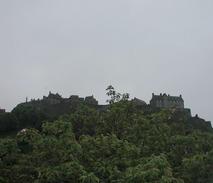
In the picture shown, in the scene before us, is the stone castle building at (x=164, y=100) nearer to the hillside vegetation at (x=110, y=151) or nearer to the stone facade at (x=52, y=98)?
the stone facade at (x=52, y=98)

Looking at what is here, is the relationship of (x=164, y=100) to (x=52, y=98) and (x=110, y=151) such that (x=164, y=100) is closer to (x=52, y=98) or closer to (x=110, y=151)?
(x=52, y=98)

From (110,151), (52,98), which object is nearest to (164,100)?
(52,98)

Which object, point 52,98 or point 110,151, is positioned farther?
point 52,98

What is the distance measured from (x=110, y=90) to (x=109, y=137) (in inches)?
284

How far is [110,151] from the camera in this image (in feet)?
87.8

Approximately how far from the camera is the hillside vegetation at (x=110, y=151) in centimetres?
2383

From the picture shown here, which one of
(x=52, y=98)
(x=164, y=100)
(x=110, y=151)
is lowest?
(x=110, y=151)

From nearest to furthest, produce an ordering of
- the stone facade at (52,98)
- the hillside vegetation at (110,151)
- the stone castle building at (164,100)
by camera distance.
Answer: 1. the hillside vegetation at (110,151)
2. the stone facade at (52,98)
3. the stone castle building at (164,100)

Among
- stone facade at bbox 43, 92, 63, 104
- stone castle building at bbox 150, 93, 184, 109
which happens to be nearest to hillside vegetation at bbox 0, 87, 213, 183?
stone facade at bbox 43, 92, 63, 104

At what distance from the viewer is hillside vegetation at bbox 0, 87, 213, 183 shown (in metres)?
23.8

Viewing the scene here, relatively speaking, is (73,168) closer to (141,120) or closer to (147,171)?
(147,171)

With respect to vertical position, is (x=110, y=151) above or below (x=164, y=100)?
below

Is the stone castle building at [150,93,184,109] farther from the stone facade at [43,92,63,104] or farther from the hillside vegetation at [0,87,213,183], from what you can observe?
the hillside vegetation at [0,87,213,183]

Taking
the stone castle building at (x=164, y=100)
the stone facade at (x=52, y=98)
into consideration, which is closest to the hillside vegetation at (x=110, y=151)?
the stone facade at (x=52, y=98)
